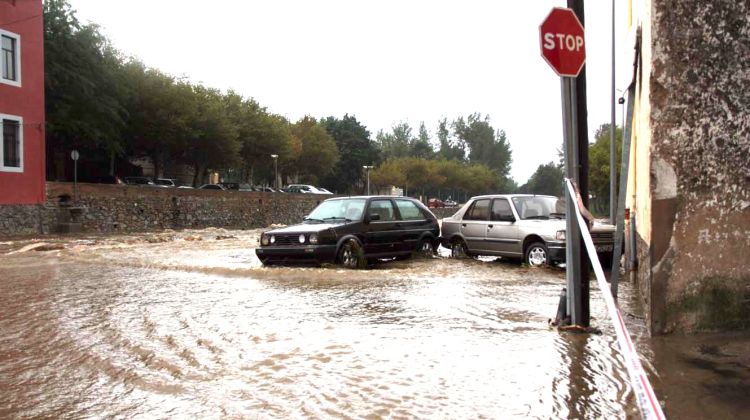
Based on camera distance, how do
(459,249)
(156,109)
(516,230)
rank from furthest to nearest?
(156,109)
(459,249)
(516,230)

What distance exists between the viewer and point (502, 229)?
1191cm

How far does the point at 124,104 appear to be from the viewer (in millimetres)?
37250

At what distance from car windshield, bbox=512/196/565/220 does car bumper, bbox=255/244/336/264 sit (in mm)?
3791

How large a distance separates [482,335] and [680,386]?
1.95 meters

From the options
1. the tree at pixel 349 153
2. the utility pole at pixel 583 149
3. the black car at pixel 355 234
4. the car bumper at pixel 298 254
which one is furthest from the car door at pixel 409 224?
the tree at pixel 349 153

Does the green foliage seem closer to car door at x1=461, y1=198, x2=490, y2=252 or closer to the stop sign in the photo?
car door at x1=461, y1=198, x2=490, y2=252

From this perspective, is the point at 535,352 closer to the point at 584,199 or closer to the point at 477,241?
the point at 584,199

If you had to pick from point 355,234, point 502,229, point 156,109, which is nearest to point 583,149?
point 355,234

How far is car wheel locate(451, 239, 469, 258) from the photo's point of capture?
12.9 meters

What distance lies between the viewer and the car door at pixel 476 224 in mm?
12375

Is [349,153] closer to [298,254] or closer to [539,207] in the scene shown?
[539,207]

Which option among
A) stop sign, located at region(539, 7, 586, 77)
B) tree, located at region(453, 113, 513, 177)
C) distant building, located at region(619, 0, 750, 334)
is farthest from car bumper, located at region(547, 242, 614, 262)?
tree, located at region(453, 113, 513, 177)

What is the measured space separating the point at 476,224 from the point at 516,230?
3.64 ft

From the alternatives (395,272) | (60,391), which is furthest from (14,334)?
(395,272)
